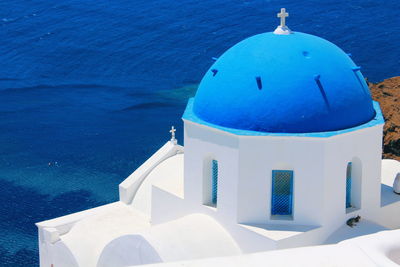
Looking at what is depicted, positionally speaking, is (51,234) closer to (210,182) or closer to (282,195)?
(210,182)

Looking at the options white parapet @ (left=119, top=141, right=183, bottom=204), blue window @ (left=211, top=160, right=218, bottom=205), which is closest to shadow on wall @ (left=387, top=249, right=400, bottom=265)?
blue window @ (left=211, top=160, right=218, bottom=205)

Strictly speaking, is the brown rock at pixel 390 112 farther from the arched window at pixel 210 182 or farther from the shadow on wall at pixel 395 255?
the shadow on wall at pixel 395 255

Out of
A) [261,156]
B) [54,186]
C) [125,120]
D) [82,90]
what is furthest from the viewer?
[82,90]

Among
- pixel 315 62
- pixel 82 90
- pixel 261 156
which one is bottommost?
pixel 82 90

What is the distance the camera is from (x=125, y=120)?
1384 inches

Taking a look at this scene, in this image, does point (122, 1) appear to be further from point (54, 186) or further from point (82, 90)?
point (54, 186)

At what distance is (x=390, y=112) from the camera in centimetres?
2741

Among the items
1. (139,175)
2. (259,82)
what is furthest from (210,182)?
(139,175)

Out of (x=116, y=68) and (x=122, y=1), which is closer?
(x=116, y=68)

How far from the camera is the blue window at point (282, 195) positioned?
11.8m

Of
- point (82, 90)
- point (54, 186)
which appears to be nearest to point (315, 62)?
point (54, 186)

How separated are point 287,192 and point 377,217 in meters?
1.88

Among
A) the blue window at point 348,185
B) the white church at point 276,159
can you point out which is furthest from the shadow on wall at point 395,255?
the blue window at point 348,185

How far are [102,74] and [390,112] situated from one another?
2227cm
